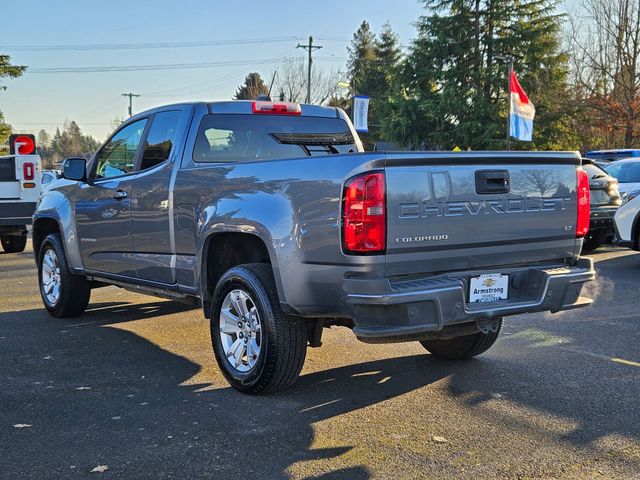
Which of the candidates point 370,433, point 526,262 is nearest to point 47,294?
point 370,433

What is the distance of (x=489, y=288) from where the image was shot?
402 centimetres

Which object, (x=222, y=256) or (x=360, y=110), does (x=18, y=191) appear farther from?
(x=360, y=110)

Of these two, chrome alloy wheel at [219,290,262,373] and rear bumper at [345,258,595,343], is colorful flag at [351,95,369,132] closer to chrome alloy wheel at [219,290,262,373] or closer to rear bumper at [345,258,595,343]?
chrome alloy wheel at [219,290,262,373]

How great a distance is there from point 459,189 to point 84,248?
3.88 meters

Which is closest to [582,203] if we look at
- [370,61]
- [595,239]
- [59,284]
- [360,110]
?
[59,284]

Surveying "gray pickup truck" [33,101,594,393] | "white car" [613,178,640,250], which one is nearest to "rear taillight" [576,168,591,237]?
"gray pickup truck" [33,101,594,393]

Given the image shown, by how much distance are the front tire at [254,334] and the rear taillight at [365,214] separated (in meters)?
0.79

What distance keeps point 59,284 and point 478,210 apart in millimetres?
4571

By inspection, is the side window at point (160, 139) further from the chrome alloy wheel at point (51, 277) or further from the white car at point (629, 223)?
the white car at point (629, 223)

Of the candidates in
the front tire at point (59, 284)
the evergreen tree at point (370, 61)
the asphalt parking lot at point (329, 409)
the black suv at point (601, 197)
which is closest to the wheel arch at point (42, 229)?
the front tire at point (59, 284)

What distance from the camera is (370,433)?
3730 mm

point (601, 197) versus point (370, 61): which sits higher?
point (370, 61)

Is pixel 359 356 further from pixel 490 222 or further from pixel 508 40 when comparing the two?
pixel 508 40

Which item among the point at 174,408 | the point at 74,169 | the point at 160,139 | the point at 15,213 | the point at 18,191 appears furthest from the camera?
the point at 18,191
